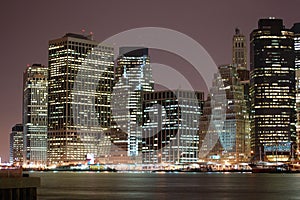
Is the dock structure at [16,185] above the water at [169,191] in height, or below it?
above

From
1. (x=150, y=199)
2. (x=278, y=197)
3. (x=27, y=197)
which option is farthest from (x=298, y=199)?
(x=27, y=197)

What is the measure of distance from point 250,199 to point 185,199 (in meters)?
8.20

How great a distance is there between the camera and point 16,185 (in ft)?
146

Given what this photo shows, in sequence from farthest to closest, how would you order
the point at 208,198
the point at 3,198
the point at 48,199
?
the point at 208,198 < the point at 48,199 < the point at 3,198

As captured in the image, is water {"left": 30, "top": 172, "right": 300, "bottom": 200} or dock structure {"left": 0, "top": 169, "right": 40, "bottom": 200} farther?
water {"left": 30, "top": 172, "right": 300, "bottom": 200}

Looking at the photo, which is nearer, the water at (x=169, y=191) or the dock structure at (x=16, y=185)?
the dock structure at (x=16, y=185)

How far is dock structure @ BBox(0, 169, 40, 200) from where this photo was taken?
4406 cm

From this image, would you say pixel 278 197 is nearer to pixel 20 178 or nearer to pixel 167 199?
pixel 167 199

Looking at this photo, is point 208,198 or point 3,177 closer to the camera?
point 3,177

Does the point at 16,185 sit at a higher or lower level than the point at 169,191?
higher

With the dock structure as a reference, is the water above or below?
below

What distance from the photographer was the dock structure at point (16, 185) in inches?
1735

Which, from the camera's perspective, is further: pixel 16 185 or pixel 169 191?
pixel 169 191

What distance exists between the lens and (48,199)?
3022 inches
